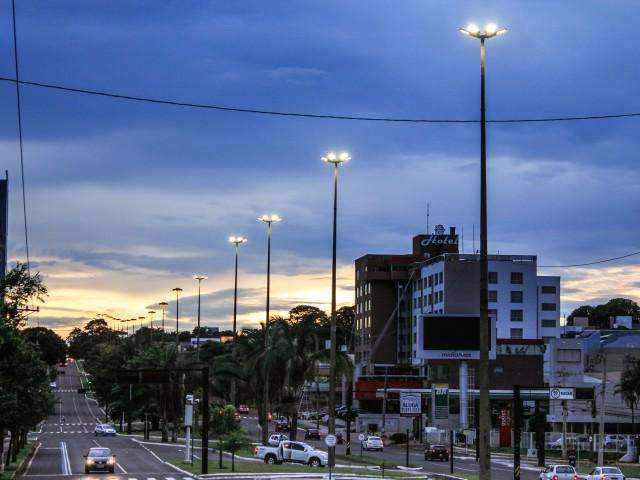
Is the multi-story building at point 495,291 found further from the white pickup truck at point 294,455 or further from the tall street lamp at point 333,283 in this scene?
the tall street lamp at point 333,283

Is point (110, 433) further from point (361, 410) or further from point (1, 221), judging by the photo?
point (361, 410)

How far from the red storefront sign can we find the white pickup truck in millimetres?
45337

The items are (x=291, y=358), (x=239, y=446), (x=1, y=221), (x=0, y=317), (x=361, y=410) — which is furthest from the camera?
(x=361, y=410)

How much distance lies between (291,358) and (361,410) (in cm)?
8305

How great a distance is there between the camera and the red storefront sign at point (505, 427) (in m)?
117

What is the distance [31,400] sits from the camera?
58.1 m

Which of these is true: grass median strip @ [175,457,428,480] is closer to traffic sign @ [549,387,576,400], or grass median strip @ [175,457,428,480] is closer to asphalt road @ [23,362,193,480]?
asphalt road @ [23,362,193,480]

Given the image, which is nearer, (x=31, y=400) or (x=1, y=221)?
(x=31, y=400)

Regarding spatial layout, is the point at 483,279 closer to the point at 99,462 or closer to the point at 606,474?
the point at 606,474

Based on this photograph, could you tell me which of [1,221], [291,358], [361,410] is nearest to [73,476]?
[291,358]

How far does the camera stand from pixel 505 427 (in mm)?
118438

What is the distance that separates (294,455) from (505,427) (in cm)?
4786

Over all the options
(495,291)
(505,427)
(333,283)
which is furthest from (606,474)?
(495,291)

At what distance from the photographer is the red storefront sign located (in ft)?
384
